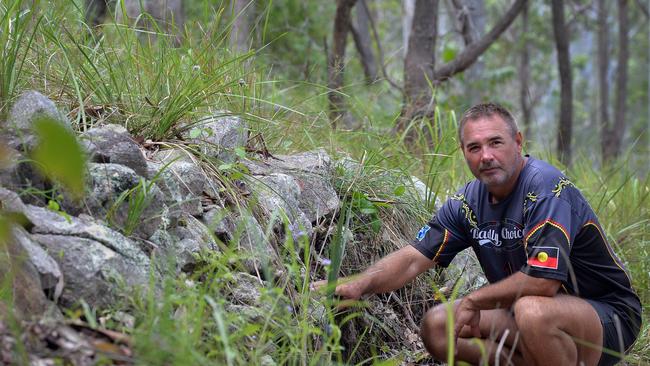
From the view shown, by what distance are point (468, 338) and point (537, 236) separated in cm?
74

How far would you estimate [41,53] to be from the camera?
4008 millimetres

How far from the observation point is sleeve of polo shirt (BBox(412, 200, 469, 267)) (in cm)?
407

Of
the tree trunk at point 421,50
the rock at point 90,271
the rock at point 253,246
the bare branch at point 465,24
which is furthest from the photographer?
the bare branch at point 465,24

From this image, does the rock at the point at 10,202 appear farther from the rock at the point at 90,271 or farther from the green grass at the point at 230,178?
the green grass at the point at 230,178

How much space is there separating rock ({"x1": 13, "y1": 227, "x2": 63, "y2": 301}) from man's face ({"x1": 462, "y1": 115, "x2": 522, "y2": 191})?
1949 mm

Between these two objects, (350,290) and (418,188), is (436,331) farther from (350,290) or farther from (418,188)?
(418,188)

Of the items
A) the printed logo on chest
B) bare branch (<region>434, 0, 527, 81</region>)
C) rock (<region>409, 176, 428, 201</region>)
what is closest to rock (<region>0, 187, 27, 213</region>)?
the printed logo on chest

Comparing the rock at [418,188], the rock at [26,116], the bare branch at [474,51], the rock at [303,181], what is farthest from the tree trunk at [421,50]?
the rock at [26,116]

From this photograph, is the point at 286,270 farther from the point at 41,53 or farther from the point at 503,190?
the point at 41,53

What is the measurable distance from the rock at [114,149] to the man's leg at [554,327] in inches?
66.9

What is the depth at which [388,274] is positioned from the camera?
4.00m

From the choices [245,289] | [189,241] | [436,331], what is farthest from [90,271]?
[436,331]

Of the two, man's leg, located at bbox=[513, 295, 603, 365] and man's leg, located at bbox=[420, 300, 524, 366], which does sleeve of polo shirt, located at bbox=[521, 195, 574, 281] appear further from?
man's leg, located at bbox=[420, 300, 524, 366]

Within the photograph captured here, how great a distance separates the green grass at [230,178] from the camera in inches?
109
